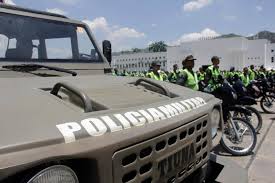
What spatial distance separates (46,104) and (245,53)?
58055mm

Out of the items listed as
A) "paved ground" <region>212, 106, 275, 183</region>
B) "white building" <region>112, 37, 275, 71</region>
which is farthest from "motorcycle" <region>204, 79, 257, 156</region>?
"white building" <region>112, 37, 275, 71</region>

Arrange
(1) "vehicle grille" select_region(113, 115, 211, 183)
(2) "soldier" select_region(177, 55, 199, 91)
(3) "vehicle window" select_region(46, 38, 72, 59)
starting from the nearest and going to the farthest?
(1) "vehicle grille" select_region(113, 115, 211, 183) → (3) "vehicle window" select_region(46, 38, 72, 59) → (2) "soldier" select_region(177, 55, 199, 91)

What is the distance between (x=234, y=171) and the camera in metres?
2.71

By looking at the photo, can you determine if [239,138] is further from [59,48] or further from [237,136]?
[59,48]

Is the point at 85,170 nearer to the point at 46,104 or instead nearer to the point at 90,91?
the point at 46,104

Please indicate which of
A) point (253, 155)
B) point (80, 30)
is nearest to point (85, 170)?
point (80, 30)

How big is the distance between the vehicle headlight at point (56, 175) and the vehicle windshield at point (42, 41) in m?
1.68

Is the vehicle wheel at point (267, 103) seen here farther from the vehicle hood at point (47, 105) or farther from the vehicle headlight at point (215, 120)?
the vehicle hood at point (47, 105)

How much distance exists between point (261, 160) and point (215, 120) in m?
2.83

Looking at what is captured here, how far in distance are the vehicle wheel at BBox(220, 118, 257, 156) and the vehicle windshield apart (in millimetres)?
2764

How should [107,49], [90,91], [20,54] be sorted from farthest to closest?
1. [107,49]
2. [20,54]
3. [90,91]

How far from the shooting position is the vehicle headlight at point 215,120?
2.68 meters

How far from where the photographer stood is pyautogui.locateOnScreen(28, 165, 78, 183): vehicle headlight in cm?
128

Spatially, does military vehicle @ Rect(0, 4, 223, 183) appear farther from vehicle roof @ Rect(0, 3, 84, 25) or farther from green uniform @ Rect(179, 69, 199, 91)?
green uniform @ Rect(179, 69, 199, 91)
